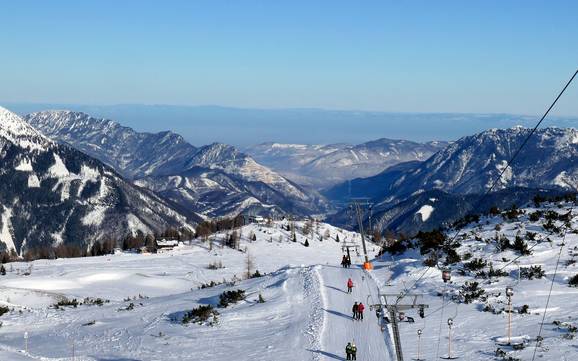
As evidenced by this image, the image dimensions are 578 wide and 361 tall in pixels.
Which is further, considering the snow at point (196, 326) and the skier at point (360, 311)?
the skier at point (360, 311)

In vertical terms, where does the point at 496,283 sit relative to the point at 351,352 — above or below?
above

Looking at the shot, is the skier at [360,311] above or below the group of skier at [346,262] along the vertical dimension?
above

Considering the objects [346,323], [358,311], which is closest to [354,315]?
[358,311]

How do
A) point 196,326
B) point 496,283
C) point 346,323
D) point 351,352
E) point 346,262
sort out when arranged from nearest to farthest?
point 351,352
point 346,323
point 196,326
point 496,283
point 346,262

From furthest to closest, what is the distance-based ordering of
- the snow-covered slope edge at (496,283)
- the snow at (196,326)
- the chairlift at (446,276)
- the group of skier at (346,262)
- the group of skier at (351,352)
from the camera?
the group of skier at (346,262) < the chairlift at (446,276) < the snow at (196,326) < the snow-covered slope edge at (496,283) < the group of skier at (351,352)

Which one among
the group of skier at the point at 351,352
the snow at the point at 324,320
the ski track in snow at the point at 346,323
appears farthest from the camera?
the snow at the point at 324,320

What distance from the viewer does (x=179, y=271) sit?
A: 11181 centimetres

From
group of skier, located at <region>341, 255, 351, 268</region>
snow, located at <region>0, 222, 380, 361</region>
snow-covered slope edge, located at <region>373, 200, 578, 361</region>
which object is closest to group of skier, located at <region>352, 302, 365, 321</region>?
snow, located at <region>0, 222, 380, 361</region>

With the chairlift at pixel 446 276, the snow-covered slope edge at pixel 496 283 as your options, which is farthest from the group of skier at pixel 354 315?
the chairlift at pixel 446 276

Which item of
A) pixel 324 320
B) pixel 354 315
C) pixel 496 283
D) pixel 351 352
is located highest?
pixel 496 283

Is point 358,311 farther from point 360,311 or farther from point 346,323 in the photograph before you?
point 346,323

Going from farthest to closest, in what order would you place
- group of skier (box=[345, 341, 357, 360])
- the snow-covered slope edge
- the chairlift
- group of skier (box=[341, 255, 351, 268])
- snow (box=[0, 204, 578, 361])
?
group of skier (box=[341, 255, 351, 268]) < the chairlift < snow (box=[0, 204, 578, 361]) < the snow-covered slope edge < group of skier (box=[345, 341, 357, 360])

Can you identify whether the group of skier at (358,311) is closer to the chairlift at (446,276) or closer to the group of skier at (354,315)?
the group of skier at (354,315)

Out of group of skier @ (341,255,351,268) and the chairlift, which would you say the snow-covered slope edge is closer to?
the chairlift
